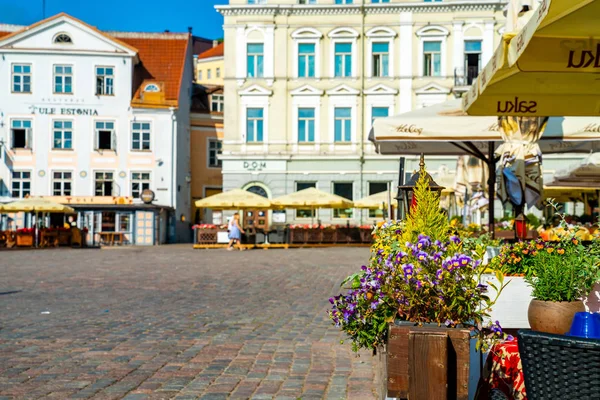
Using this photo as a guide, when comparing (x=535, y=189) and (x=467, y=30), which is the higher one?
(x=467, y=30)

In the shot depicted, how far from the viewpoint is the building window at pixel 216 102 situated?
4953cm

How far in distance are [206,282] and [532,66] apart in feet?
36.5

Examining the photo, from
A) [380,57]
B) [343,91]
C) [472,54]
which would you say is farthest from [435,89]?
[343,91]

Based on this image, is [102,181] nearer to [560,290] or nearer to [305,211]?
[305,211]

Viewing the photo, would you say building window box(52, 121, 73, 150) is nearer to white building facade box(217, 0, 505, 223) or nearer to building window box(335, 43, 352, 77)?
white building facade box(217, 0, 505, 223)

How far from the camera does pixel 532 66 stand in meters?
5.20

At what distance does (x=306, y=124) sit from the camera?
130ft

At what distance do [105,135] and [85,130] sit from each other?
1087 millimetres

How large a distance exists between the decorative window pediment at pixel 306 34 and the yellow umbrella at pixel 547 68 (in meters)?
32.4

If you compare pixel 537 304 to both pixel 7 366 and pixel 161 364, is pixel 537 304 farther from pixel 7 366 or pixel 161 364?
pixel 7 366

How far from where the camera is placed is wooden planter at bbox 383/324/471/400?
11.8 feet

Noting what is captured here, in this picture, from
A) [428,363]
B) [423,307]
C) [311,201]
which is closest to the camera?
[428,363]

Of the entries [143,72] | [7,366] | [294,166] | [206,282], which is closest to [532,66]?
[7,366]

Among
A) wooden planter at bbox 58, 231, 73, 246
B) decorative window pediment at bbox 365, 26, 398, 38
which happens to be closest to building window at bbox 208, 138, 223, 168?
decorative window pediment at bbox 365, 26, 398, 38
